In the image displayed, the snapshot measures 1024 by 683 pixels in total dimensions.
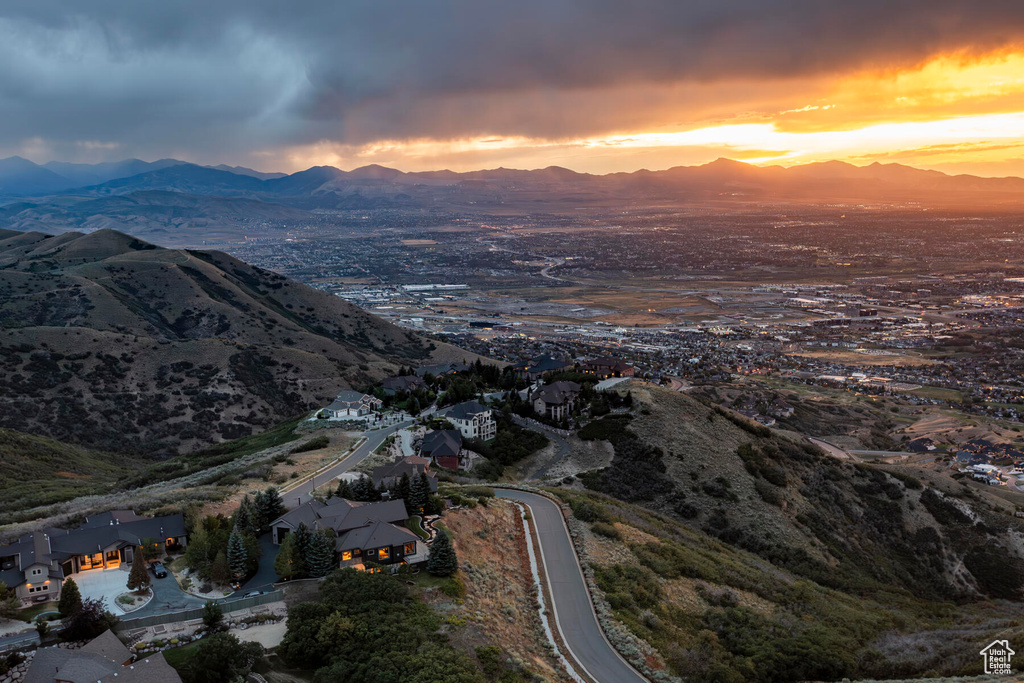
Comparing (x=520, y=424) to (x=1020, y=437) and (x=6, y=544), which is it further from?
(x=1020, y=437)

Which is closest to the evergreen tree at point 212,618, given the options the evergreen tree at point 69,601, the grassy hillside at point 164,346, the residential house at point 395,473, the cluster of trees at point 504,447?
the evergreen tree at point 69,601

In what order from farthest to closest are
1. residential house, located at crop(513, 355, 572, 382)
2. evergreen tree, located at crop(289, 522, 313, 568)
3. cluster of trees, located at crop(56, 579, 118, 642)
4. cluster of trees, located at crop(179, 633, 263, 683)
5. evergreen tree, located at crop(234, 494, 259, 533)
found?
residential house, located at crop(513, 355, 572, 382) → evergreen tree, located at crop(234, 494, 259, 533) → evergreen tree, located at crop(289, 522, 313, 568) → cluster of trees, located at crop(56, 579, 118, 642) → cluster of trees, located at crop(179, 633, 263, 683)

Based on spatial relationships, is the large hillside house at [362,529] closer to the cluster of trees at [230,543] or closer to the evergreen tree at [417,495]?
the cluster of trees at [230,543]

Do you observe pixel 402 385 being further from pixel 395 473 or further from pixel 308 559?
pixel 308 559

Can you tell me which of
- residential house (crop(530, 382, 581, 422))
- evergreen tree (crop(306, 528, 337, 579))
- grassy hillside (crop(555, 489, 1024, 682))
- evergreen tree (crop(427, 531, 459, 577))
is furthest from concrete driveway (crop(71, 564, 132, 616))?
residential house (crop(530, 382, 581, 422))

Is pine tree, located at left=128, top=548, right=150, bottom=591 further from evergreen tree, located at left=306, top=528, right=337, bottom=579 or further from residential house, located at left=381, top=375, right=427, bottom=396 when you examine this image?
residential house, located at left=381, top=375, right=427, bottom=396

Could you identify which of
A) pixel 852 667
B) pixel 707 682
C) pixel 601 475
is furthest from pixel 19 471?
pixel 852 667

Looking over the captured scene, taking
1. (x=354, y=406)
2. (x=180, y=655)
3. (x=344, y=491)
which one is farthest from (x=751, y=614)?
(x=354, y=406)
